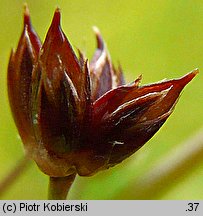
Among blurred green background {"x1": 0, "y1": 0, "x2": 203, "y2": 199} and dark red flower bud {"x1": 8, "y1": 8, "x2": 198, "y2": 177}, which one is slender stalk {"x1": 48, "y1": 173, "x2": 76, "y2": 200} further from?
blurred green background {"x1": 0, "y1": 0, "x2": 203, "y2": 199}

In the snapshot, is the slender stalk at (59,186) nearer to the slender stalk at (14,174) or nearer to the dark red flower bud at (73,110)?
the dark red flower bud at (73,110)

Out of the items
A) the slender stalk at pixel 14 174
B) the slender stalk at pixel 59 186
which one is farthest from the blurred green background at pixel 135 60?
the slender stalk at pixel 59 186

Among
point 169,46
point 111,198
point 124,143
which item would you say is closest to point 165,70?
point 169,46

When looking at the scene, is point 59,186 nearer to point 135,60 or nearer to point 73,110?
point 73,110

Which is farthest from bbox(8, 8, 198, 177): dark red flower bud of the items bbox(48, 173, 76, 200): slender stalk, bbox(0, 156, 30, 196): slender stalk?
bbox(0, 156, 30, 196): slender stalk

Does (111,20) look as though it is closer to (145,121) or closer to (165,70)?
(165,70)

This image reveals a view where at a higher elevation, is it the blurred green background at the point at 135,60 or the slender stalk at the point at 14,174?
the blurred green background at the point at 135,60
